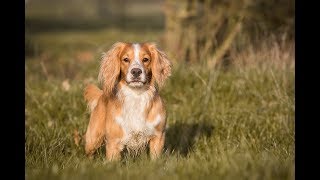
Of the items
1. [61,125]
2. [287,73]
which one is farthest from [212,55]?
[61,125]

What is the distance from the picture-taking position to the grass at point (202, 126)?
429cm

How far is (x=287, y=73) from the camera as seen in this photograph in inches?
318

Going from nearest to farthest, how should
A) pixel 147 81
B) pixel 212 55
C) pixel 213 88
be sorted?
pixel 147 81 → pixel 213 88 → pixel 212 55

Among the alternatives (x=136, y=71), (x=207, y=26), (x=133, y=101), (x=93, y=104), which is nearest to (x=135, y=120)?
(x=133, y=101)

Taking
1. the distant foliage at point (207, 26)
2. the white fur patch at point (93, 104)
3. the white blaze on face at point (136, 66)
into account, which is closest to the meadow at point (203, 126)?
the white fur patch at point (93, 104)

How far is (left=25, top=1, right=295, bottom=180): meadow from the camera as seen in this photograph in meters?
4.30

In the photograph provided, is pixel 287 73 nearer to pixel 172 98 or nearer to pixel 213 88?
pixel 213 88

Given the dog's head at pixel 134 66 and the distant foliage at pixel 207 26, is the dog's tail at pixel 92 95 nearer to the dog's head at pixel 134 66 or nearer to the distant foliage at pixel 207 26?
the dog's head at pixel 134 66

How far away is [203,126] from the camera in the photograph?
7055 millimetres

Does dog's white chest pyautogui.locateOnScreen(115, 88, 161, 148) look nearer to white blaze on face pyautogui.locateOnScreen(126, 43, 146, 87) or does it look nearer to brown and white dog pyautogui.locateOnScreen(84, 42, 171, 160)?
brown and white dog pyautogui.locateOnScreen(84, 42, 171, 160)

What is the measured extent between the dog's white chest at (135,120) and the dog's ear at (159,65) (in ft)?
0.62

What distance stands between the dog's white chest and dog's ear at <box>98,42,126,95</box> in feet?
0.48

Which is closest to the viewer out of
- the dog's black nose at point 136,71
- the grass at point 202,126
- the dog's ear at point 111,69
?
the grass at point 202,126

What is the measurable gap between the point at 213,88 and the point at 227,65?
204 centimetres
